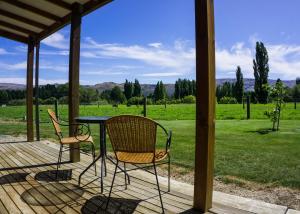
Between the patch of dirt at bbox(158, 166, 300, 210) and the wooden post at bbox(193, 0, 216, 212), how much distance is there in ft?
2.55

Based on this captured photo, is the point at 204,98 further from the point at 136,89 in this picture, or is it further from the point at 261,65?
the point at 136,89

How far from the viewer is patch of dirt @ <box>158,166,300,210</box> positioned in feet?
10.3

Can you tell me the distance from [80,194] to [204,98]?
66.8 inches

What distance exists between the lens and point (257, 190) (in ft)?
11.6

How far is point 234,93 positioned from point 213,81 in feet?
160

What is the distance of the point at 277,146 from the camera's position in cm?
627

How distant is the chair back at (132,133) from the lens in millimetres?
2783

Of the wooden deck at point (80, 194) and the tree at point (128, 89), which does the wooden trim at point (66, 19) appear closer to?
the wooden deck at point (80, 194)

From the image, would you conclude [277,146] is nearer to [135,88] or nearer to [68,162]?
[68,162]

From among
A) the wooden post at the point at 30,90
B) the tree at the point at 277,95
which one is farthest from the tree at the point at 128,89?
the wooden post at the point at 30,90

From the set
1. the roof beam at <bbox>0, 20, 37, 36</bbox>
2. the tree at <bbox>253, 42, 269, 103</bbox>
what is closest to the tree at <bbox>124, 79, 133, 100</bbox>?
the tree at <bbox>253, 42, 269, 103</bbox>

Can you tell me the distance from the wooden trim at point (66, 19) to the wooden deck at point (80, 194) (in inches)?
93.9

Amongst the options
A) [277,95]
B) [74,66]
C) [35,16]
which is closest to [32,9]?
[35,16]

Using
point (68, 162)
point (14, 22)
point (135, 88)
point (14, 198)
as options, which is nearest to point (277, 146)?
point (68, 162)
